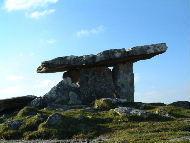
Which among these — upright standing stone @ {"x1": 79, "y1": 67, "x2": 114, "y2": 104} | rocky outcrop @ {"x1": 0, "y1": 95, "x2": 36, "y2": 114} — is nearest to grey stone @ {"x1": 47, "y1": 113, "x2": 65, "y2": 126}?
rocky outcrop @ {"x1": 0, "y1": 95, "x2": 36, "y2": 114}

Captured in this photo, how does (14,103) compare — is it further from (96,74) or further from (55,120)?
(55,120)

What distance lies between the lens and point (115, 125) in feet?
74.4

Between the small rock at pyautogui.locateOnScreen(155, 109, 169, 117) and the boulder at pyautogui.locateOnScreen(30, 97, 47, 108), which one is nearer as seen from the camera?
the small rock at pyautogui.locateOnScreen(155, 109, 169, 117)

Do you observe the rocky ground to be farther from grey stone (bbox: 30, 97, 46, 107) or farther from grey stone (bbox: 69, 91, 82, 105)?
grey stone (bbox: 69, 91, 82, 105)

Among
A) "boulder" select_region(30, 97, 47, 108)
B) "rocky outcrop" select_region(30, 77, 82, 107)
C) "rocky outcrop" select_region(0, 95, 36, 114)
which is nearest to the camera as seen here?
"boulder" select_region(30, 97, 47, 108)

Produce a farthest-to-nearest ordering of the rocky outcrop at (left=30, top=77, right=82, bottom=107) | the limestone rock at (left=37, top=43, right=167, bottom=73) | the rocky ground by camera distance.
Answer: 1. the limestone rock at (left=37, top=43, right=167, bottom=73)
2. the rocky outcrop at (left=30, top=77, right=82, bottom=107)
3. the rocky ground

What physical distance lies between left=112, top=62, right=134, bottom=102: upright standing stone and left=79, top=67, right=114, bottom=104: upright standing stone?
0.85 metres

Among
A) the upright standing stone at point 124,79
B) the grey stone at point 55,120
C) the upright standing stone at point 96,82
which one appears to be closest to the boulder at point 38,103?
the upright standing stone at point 96,82

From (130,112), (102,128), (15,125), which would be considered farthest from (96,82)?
(102,128)

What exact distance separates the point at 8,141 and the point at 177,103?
18.8m

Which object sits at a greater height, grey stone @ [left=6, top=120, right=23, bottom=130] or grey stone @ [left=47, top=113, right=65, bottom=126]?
grey stone @ [left=47, top=113, right=65, bottom=126]

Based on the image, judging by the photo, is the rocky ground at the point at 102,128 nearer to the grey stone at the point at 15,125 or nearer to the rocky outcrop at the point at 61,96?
the grey stone at the point at 15,125

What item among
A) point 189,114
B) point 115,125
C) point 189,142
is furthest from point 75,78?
point 189,142

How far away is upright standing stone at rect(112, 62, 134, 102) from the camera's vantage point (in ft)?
137
